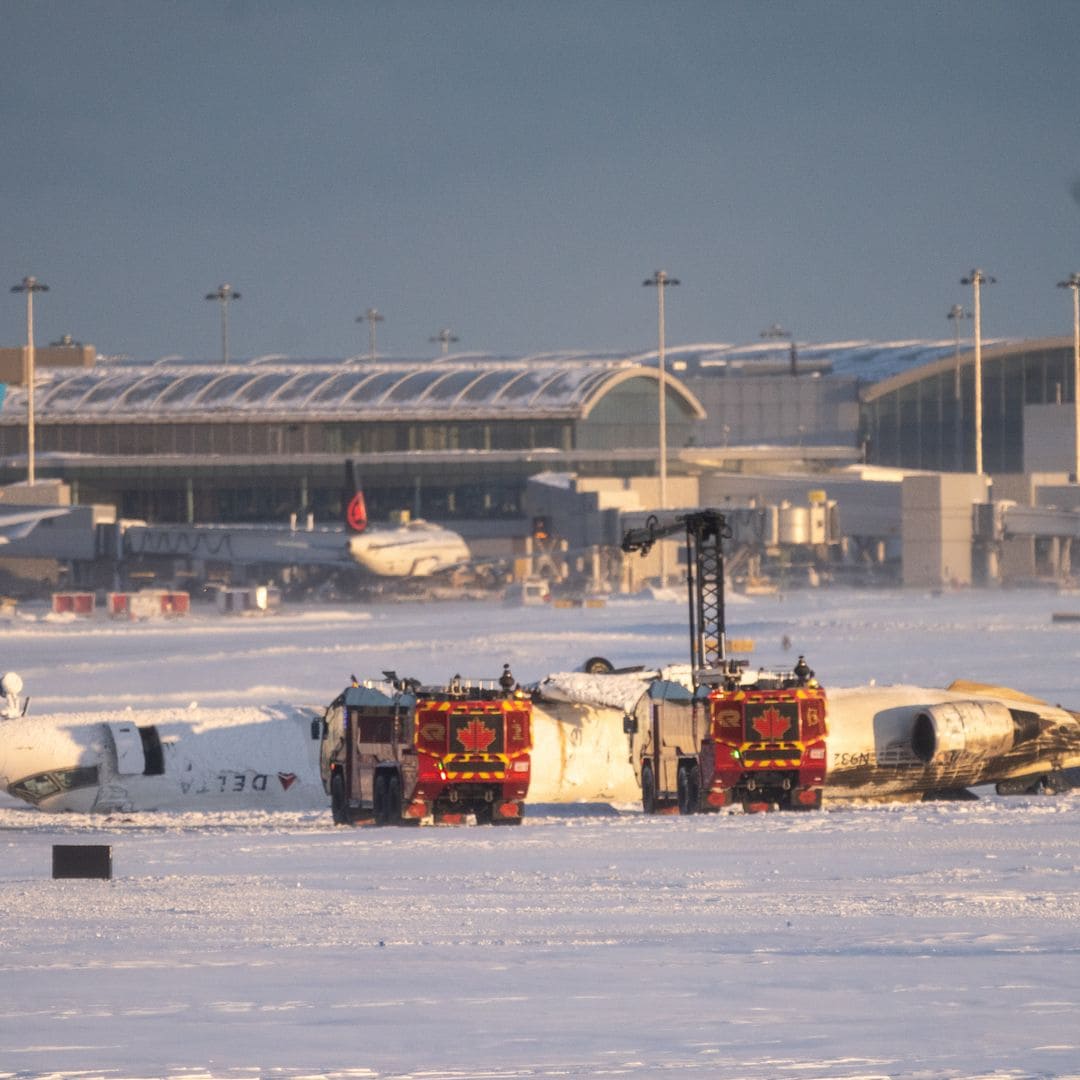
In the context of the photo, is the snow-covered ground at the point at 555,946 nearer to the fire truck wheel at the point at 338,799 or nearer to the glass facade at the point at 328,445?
the fire truck wheel at the point at 338,799

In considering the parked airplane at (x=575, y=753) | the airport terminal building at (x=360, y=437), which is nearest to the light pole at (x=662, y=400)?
the airport terminal building at (x=360, y=437)

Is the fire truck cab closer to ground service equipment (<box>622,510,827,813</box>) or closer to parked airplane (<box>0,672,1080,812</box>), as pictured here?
ground service equipment (<box>622,510,827,813</box>)

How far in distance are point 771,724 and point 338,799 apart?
805 cm

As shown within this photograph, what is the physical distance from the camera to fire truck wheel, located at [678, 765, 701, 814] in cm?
4094

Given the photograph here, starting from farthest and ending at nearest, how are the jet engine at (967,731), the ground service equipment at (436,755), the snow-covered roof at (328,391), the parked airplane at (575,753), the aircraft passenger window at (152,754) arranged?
the snow-covered roof at (328,391), the aircraft passenger window at (152,754), the parked airplane at (575,753), the jet engine at (967,731), the ground service equipment at (436,755)

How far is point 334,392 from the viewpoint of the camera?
156 m

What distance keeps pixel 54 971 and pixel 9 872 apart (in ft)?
33.6

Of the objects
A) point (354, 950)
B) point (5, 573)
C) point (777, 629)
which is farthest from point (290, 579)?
point (354, 950)

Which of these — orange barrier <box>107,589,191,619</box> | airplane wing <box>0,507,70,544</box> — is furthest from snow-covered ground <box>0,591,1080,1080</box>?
airplane wing <box>0,507,70,544</box>

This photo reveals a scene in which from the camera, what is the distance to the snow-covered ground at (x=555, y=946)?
58.7ft

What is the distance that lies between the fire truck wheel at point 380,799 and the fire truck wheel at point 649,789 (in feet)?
17.1

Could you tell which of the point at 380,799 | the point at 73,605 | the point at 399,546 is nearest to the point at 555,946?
the point at 380,799

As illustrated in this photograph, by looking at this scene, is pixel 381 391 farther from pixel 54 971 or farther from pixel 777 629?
pixel 54 971

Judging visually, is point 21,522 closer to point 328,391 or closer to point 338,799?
point 328,391
